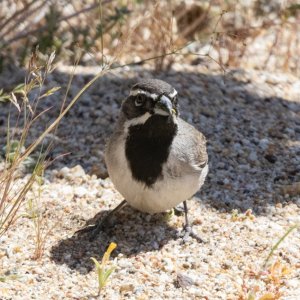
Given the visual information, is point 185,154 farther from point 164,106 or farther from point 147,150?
point 164,106

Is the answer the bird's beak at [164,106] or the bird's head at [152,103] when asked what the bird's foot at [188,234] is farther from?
the bird's beak at [164,106]

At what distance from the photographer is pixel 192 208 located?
6.01 metres

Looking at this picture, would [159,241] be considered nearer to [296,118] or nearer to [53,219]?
[53,219]

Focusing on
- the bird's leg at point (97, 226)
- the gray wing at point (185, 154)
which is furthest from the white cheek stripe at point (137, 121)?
the bird's leg at point (97, 226)

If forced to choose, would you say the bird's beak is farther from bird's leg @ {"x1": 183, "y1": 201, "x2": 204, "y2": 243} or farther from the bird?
bird's leg @ {"x1": 183, "y1": 201, "x2": 204, "y2": 243}

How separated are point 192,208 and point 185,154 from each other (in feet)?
2.94

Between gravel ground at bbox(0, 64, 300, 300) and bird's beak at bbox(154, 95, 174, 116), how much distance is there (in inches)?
41.4

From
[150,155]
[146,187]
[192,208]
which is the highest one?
[150,155]

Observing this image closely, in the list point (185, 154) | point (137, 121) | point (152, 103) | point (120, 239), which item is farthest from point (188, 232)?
point (152, 103)

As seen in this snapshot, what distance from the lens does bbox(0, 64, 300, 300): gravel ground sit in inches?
186

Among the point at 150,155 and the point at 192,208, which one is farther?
the point at 192,208

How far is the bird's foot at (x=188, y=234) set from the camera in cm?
540

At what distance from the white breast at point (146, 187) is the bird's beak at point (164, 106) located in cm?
43

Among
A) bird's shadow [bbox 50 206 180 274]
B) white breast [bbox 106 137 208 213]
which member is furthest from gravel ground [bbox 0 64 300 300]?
white breast [bbox 106 137 208 213]
